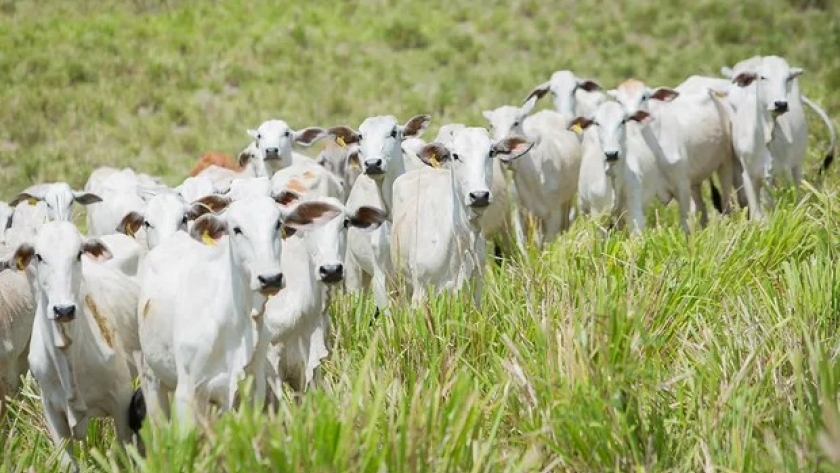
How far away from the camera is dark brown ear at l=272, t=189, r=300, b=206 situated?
7891 mm

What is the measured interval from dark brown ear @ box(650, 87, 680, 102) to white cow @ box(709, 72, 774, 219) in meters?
0.74

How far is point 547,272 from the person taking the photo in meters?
8.41

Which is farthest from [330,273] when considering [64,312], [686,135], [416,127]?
[686,135]

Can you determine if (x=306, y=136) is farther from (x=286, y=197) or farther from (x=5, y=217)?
(x=286, y=197)

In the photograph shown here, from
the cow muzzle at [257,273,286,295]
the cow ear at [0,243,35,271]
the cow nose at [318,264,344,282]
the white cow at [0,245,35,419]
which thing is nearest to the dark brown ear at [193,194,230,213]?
the cow nose at [318,264,344,282]

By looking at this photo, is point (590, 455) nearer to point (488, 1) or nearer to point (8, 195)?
point (8, 195)

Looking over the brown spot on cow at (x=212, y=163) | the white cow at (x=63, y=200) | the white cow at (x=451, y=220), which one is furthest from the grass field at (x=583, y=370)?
the brown spot on cow at (x=212, y=163)

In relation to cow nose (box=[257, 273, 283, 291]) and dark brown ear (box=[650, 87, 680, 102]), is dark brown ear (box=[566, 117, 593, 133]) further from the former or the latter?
cow nose (box=[257, 273, 283, 291])

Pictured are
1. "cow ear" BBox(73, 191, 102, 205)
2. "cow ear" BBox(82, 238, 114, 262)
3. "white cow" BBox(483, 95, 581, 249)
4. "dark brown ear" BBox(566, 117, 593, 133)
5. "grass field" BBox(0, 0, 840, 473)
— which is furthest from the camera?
"white cow" BBox(483, 95, 581, 249)

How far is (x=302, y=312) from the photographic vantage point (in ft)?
25.7

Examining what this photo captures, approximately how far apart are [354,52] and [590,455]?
1970 centimetres

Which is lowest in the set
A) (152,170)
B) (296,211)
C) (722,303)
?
(152,170)

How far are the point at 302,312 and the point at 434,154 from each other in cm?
180

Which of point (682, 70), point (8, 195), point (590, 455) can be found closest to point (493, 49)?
point (682, 70)
